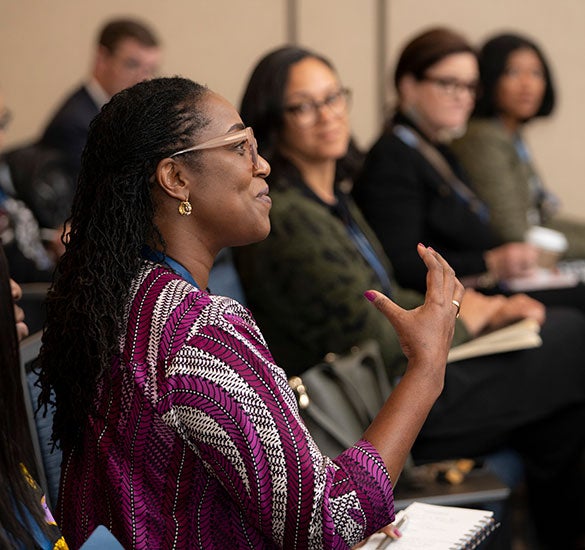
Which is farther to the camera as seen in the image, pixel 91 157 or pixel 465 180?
pixel 465 180

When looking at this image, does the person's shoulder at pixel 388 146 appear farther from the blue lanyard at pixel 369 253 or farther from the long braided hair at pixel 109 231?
the long braided hair at pixel 109 231

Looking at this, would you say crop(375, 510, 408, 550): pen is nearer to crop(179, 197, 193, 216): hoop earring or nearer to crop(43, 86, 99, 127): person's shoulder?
crop(179, 197, 193, 216): hoop earring

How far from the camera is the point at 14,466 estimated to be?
1.26m

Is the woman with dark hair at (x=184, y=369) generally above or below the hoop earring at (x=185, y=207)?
below

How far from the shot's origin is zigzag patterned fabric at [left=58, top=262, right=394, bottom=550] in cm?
134

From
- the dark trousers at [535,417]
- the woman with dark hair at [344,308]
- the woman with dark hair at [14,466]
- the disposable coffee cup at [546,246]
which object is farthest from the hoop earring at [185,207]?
the disposable coffee cup at [546,246]

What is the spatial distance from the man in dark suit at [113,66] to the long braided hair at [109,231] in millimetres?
3084

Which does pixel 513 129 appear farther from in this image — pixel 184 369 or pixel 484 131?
pixel 184 369

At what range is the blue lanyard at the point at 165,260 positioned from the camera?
150 cm

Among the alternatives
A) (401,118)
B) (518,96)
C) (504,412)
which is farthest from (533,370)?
(518,96)

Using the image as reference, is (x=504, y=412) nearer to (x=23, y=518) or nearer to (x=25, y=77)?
(x=23, y=518)

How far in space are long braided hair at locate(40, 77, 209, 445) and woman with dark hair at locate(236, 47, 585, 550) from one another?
1.15 m

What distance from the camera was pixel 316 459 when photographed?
138 cm

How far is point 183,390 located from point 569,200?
15.8ft
